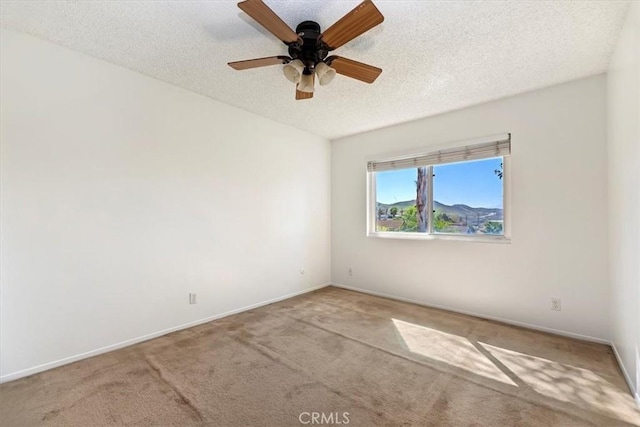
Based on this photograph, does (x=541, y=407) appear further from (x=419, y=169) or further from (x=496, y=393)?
(x=419, y=169)

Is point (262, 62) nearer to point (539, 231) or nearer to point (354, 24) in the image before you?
point (354, 24)

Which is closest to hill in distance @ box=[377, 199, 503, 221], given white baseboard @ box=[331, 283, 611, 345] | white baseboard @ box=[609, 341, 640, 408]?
white baseboard @ box=[331, 283, 611, 345]

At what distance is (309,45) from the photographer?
1890mm

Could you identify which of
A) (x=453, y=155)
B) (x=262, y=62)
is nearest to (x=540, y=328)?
(x=453, y=155)

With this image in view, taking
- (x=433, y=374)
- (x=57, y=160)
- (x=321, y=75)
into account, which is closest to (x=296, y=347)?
(x=433, y=374)

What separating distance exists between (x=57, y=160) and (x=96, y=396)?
1.79 m

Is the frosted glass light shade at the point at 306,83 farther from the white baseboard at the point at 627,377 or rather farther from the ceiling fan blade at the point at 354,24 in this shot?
the white baseboard at the point at 627,377

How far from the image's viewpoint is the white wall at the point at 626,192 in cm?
172

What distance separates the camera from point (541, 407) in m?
1.70

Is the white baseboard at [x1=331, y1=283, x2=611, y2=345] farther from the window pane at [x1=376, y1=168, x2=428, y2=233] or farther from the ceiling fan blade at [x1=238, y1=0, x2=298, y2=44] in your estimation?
the ceiling fan blade at [x1=238, y1=0, x2=298, y2=44]

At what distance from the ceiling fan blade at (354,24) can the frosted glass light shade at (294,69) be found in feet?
0.85

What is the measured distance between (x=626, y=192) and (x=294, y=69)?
8.29ft

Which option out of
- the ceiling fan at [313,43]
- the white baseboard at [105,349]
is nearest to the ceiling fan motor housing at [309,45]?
the ceiling fan at [313,43]

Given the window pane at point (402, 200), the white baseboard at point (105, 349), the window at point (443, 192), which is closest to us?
the white baseboard at point (105, 349)
